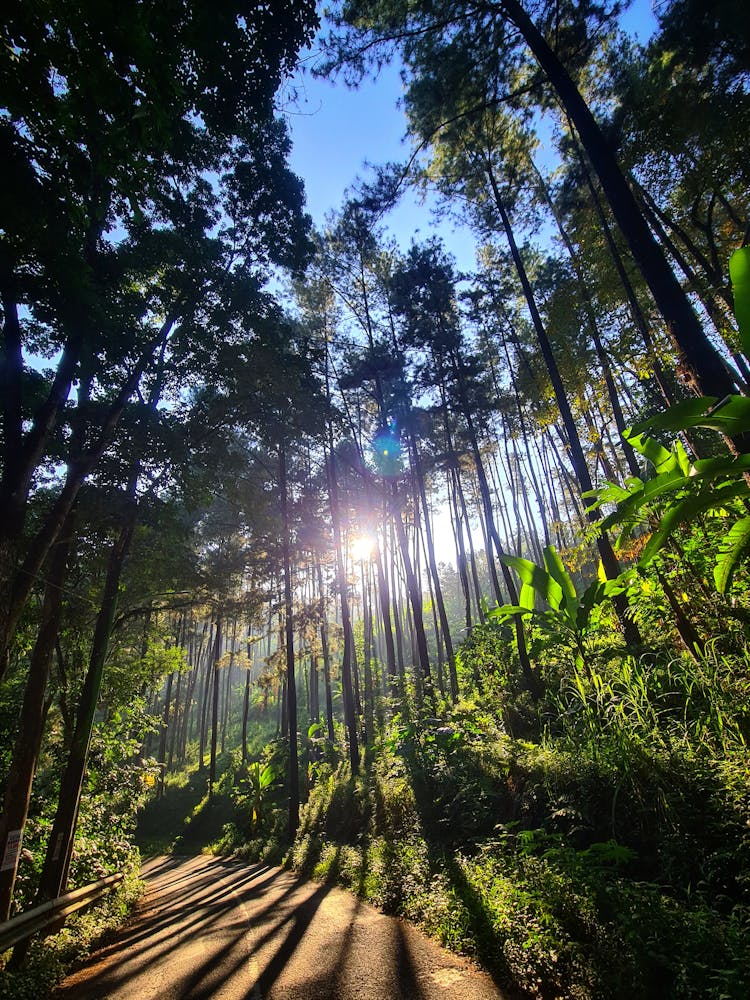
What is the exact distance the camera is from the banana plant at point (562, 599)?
15.3 ft

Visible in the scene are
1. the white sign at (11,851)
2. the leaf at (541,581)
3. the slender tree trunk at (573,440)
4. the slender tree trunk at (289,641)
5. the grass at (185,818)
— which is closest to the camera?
the leaf at (541,581)

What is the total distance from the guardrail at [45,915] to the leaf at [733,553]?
7.23m

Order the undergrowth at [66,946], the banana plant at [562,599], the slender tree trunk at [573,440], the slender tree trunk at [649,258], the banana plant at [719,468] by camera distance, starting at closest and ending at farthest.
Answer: the banana plant at [719,468] < the slender tree trunk at [649,258] < the undergrowth at [66,946] < the banana plant at [562,599] < the slender tree trunk at [573,440]

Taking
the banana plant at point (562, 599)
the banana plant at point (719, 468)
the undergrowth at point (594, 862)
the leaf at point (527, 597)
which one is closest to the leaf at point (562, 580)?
the banana plant at point (562, 599)

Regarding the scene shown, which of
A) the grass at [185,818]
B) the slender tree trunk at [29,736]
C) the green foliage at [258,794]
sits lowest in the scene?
the grass at [185,818]

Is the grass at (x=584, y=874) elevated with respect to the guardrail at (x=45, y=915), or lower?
elevated

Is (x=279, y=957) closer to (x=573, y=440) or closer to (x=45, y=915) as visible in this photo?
(x=45, y=915)

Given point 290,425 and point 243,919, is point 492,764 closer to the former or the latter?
point 243,919

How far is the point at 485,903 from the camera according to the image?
3.15 m

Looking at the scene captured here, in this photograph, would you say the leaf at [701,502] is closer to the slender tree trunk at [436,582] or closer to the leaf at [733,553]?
the leaf at [733,553]

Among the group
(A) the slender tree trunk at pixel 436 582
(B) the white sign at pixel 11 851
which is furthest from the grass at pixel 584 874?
(A) the slender tree trunk at pixel 436 582

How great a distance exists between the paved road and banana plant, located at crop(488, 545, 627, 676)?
9.93 feet

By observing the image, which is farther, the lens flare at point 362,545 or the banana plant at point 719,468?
the lens flare at point 362,545

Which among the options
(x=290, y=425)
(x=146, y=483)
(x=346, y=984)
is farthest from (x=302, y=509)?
(x=346, y=984)
